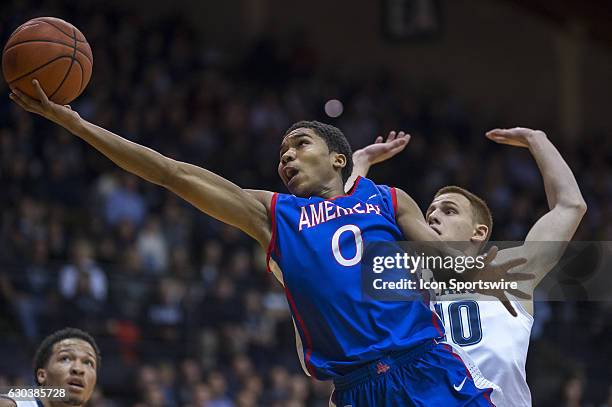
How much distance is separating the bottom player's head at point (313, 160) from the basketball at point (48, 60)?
95 centimetres

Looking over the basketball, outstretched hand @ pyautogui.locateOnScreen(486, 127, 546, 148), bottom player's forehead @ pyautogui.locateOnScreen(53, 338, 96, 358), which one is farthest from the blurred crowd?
outstretched hand @ pyautogui.locateOnScreen(486, 127, 546, 148)

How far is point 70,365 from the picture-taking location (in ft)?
18.3

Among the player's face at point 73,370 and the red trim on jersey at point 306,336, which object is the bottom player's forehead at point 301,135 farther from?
the player's face at point 73,370

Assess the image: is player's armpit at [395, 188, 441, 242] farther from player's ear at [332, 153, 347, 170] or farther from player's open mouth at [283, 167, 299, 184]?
player's open mouth at [283, 167, 299, 184]

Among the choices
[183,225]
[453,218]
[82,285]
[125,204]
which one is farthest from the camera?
[183,225]

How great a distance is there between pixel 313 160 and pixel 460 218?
0.87 meters

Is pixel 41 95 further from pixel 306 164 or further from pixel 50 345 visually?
pixel 50 345

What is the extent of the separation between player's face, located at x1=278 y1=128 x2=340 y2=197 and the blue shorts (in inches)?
31.4

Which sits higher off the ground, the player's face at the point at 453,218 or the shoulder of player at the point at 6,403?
the player's face at the point at 453,218

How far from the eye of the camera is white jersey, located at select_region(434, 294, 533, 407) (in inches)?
185

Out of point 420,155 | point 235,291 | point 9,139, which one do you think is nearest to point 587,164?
point 420,155

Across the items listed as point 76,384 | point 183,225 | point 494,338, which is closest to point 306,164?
point 494,338

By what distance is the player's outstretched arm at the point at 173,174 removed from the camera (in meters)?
3.93

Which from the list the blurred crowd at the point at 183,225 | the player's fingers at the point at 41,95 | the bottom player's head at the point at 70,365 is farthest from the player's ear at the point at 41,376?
the blurred crowd at the point at 183,225
